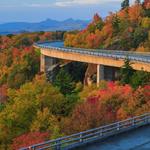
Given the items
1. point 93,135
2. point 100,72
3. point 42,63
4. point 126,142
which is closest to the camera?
point 126,142

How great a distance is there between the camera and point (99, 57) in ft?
282

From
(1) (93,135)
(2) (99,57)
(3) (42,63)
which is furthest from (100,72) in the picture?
(1) (93,135)

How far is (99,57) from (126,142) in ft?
187

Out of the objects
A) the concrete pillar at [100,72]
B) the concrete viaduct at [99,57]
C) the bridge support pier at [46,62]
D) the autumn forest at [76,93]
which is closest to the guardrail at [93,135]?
the autumn forest at [76,93]

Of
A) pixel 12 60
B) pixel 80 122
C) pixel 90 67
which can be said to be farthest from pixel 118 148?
pixel 12 60

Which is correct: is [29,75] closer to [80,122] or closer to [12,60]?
[12,60]

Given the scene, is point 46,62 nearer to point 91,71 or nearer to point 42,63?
point 42,63

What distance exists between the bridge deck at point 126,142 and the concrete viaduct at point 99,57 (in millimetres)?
41852

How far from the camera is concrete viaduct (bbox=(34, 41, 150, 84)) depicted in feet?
248

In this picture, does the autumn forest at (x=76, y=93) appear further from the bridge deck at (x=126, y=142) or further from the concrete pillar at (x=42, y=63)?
the bridge deck at (x=126, y=142)

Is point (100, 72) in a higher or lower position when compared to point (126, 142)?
lower

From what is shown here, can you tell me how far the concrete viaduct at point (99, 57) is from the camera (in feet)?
248

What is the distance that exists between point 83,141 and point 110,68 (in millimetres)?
63033

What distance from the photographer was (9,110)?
179 feet
